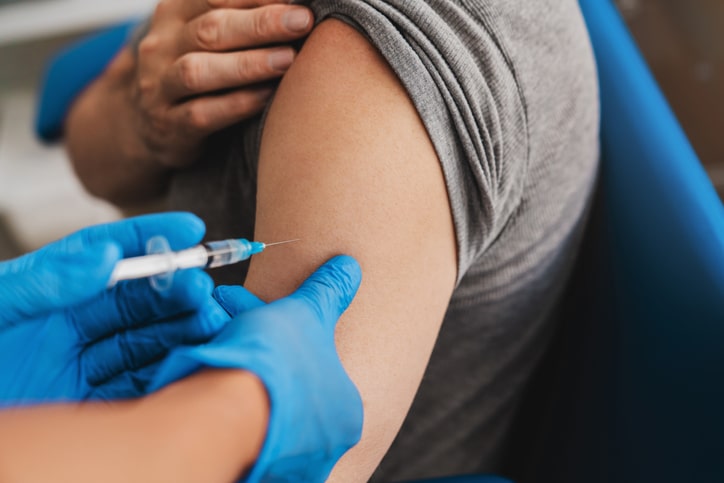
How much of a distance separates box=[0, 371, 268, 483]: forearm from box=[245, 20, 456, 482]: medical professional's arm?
202 millimetres

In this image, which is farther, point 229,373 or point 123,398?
point 123,398

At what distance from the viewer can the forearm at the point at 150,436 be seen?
1.17ft

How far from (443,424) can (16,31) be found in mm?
1881

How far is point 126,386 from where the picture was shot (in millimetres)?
593

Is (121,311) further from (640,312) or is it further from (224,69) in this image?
(640,312)

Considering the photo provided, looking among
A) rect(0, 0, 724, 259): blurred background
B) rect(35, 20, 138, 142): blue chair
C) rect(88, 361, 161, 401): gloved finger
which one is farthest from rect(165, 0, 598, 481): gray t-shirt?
rect(0, 0, 724, 259): blurred background

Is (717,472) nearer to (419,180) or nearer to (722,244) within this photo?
(722,244)

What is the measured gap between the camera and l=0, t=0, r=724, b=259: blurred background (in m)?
1.88

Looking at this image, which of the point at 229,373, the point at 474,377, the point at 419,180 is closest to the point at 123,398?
the point at 229,373

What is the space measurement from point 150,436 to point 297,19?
50 cm

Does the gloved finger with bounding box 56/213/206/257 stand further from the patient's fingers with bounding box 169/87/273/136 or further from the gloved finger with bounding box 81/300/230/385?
the patient's fingers with bounding box 169/87/273/136

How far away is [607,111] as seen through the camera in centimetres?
95

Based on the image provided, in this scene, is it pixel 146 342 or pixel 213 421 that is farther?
pixel 146 342

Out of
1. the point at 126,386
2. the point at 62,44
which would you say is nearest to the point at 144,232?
the point at 126,386
